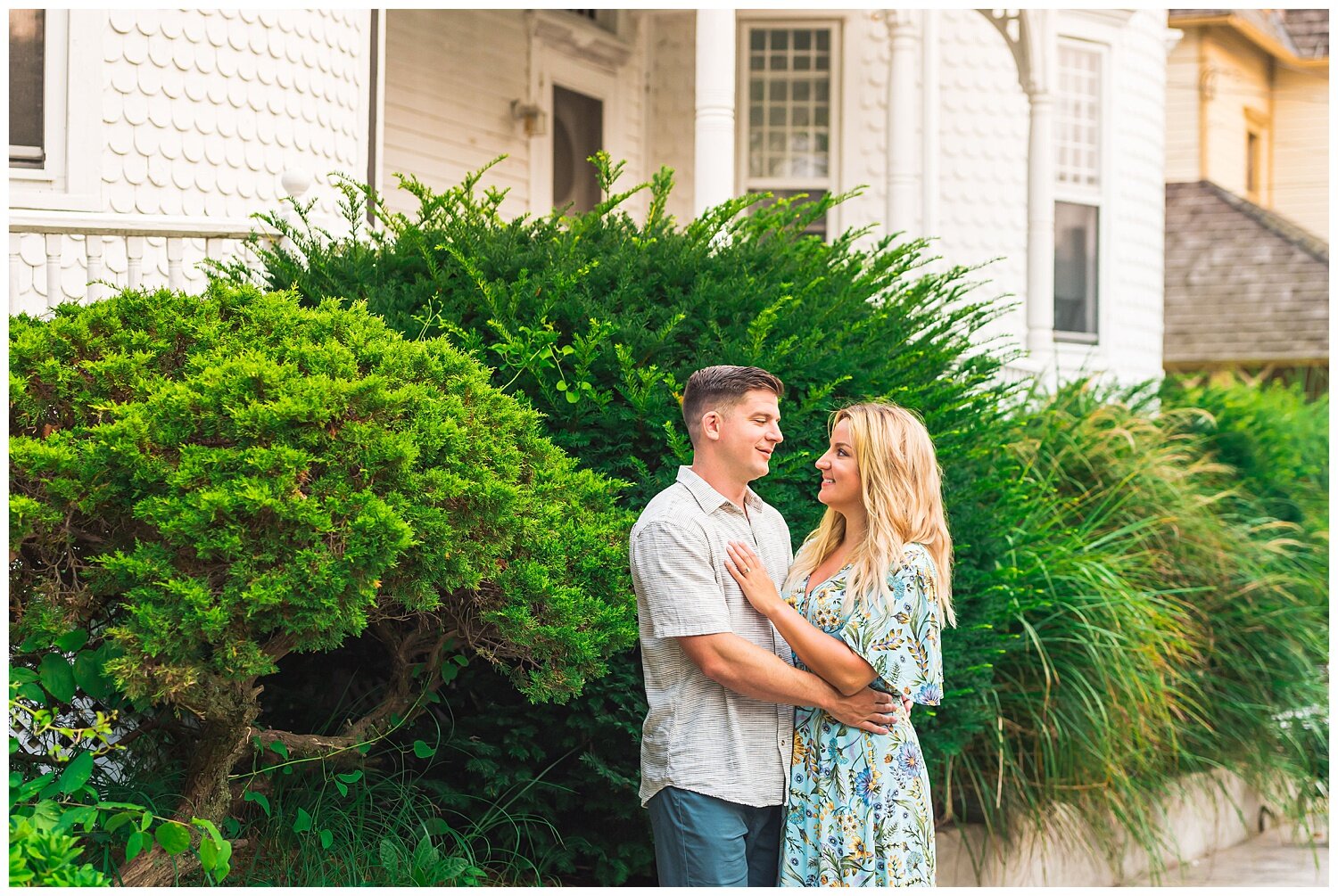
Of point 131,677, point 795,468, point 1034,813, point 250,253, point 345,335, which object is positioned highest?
point 250,253

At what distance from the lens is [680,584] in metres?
3.43

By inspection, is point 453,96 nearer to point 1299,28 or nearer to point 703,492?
point 703,492

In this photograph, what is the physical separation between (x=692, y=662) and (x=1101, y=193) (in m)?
11.2

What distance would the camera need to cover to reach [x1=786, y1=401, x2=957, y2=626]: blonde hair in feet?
11.3

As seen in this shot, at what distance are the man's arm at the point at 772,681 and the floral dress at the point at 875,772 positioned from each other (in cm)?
5

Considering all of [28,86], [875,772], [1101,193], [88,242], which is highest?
[1101,193]

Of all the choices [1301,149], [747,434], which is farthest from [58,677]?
[1301,149]

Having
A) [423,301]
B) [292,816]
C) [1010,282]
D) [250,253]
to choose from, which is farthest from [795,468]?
[1010,282]

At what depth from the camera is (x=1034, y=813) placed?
6.61 m

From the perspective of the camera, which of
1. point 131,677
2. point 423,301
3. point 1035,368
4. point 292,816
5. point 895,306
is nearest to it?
point 131,677

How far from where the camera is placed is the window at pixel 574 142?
12156mm

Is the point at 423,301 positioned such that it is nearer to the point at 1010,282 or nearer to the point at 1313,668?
the point at 1313,668

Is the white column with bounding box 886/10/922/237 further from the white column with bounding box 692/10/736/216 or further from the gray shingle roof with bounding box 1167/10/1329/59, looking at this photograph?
the gray shingle roof with bounding box 1167/10/1329/59

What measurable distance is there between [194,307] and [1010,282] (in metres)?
9.70
